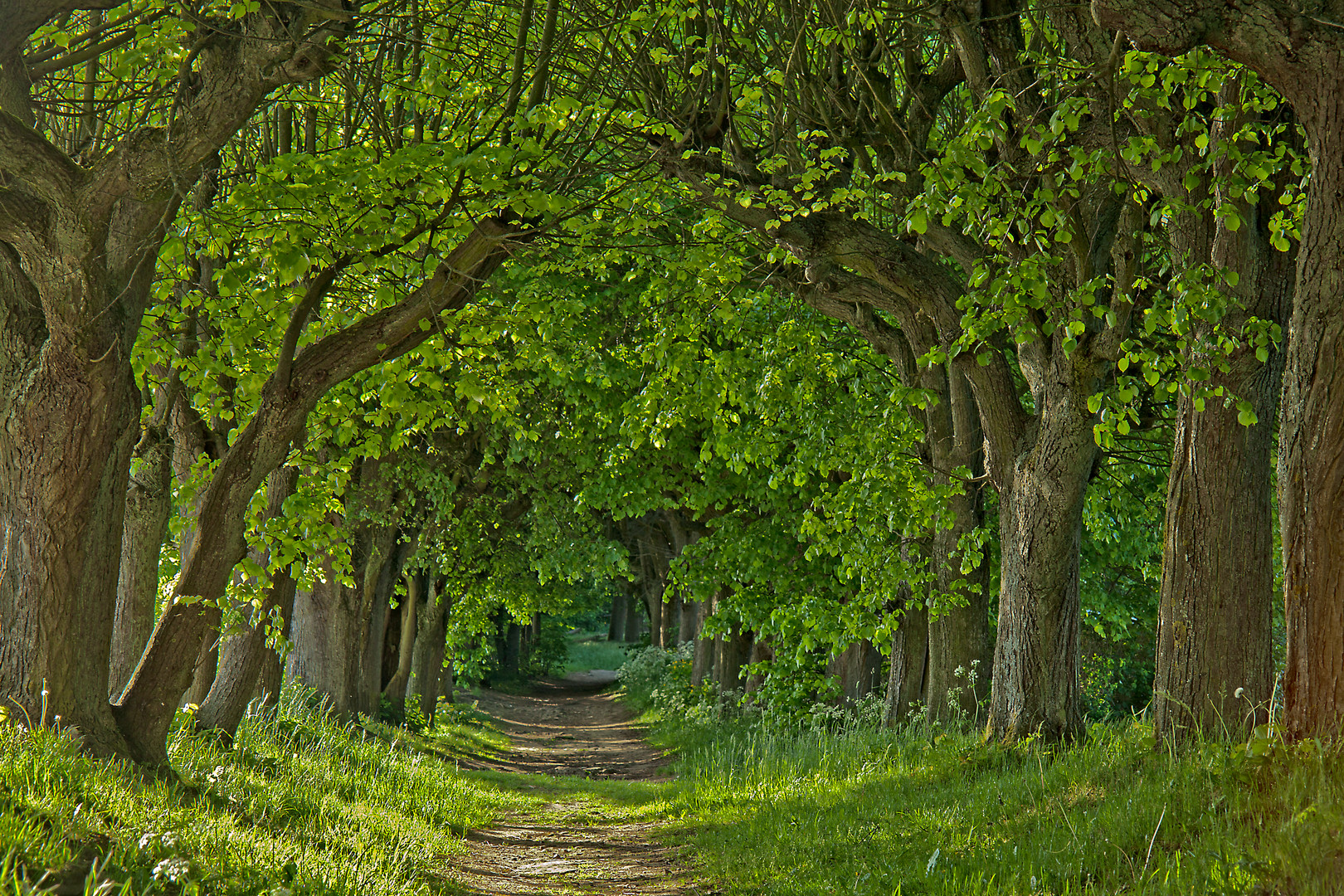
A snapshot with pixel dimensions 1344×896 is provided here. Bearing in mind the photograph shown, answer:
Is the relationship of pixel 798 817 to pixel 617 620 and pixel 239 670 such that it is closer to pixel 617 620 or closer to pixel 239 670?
pixel 239 670

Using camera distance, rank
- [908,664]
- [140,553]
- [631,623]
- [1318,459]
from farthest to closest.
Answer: [631,623] → [908,664] → [140,553] → [1318,459]

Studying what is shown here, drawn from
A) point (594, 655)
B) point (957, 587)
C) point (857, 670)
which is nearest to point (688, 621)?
point (857, 670)

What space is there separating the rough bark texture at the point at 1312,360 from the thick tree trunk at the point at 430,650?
16.7 meters

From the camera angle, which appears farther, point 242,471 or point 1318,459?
point 242,471

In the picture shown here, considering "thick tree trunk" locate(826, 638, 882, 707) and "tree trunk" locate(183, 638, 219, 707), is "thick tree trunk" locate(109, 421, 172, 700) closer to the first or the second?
"tree trunk" locate(183, 638, 219, 707)

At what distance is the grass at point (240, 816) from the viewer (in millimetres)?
4094

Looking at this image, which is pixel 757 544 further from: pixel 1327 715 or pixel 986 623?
pixel 1327 715

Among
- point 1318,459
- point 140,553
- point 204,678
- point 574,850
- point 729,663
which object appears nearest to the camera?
point 1318,459

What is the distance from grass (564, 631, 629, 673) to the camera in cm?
4788

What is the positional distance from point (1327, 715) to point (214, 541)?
21.7ft

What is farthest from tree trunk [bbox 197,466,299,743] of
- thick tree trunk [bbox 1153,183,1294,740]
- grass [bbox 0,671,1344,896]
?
thick tree trunk [bbox 1153,183,1294,740]

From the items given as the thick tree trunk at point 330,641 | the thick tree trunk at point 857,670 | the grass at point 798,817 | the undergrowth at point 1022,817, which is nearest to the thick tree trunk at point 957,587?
the undergrowth at point 1022,817

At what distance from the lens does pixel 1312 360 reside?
180 inches

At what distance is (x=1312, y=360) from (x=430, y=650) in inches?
706
